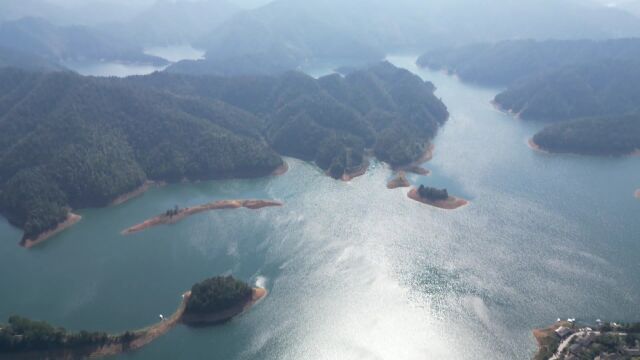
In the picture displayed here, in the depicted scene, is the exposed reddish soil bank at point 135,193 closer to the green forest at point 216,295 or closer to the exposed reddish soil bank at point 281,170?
the exposed reddish soil bank at point 281,170

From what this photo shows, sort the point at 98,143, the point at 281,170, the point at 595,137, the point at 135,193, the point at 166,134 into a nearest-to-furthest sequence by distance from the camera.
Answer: the point at 135,193 → the point at 98,143 → the point at 281,170 → the point at 166,134 → the point at 595,137

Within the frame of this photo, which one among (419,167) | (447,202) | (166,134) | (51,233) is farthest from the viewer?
Result: (166,134)

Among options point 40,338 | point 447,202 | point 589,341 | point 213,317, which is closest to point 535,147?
point 447,202

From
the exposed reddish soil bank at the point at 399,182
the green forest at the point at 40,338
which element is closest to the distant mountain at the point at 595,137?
the exposed reddish soil bank at the point at 399,182

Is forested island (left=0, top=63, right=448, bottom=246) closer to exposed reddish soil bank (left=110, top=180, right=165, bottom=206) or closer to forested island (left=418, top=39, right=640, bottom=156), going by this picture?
exposed reddish soil bank (left=110, top=180, right=165, bottom=206)

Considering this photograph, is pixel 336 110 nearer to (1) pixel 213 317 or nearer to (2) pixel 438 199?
(2) pixel 438 199

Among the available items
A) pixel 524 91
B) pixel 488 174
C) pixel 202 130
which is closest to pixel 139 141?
pixel 202 130

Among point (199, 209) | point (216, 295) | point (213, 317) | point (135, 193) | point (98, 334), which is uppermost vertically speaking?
point (216, 295)
